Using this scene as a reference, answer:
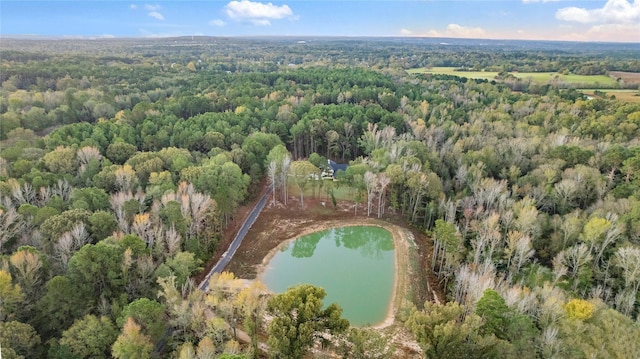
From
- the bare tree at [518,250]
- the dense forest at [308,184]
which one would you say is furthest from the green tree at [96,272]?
the bare tree at [518,250]

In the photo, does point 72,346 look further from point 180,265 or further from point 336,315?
point 336,315

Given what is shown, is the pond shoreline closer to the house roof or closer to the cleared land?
the cleared land

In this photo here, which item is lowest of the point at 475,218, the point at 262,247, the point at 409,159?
the point at 262,247

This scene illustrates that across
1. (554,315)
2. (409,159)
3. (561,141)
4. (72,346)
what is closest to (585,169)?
(561,141)

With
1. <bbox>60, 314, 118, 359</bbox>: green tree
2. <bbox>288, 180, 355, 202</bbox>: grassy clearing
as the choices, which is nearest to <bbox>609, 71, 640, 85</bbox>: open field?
<bbox>288, 180, 355, 202</bbox>: grassy clearing

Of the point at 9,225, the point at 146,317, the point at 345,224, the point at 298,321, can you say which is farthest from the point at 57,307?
the point at 345,224

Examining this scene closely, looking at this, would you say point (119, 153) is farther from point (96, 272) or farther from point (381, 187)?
point (381, 187)

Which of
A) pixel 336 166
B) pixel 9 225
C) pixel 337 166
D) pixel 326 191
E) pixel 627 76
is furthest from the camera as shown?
pixel 627 76
